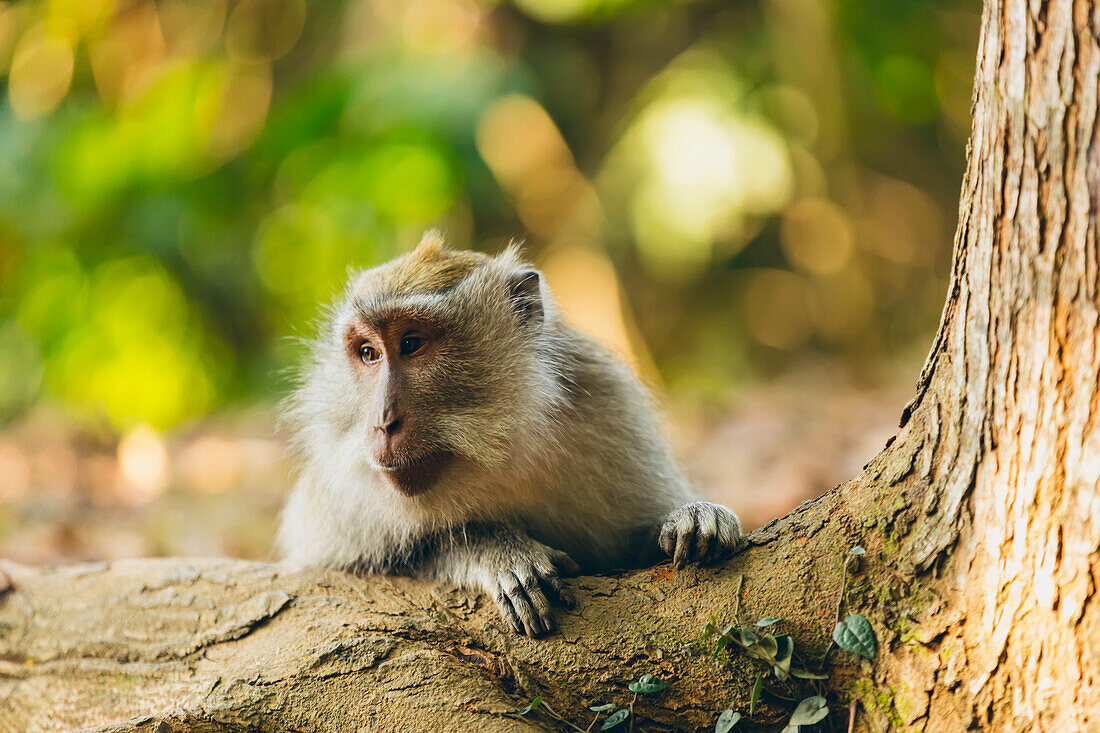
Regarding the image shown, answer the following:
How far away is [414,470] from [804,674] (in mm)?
1448

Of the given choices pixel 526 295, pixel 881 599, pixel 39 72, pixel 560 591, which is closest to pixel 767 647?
pixel 881 599

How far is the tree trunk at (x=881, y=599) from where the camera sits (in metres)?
2.08

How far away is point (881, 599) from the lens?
2596 millimetres

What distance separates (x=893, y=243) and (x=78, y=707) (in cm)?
843

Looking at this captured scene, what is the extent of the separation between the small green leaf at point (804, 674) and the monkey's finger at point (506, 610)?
2.78ft

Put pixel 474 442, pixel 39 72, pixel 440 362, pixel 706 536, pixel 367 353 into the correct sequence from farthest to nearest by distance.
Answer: pixel 39 72, pixel 367 353, pixel 440 362, pixel 474 442, pixel 706 536

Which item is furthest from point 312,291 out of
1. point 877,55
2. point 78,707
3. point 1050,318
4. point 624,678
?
point 1050,318

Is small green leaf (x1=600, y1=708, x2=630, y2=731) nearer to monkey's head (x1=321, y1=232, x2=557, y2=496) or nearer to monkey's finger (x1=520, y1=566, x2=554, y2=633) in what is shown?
monkey's finger (x1=520, y1=566, x2=554, y2=633)

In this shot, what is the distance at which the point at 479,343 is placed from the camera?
3.69 m

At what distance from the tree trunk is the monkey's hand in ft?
0.19

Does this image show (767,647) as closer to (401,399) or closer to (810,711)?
(810,711)

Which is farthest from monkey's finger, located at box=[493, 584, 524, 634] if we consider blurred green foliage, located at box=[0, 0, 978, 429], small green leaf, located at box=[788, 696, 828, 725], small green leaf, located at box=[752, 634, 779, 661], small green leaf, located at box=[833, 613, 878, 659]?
blurred green foliage, located at box=[0, 0, 978, 429]

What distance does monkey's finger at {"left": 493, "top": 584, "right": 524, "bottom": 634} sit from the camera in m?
3.03

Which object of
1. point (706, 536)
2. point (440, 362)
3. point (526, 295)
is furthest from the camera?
point (526, 295)
